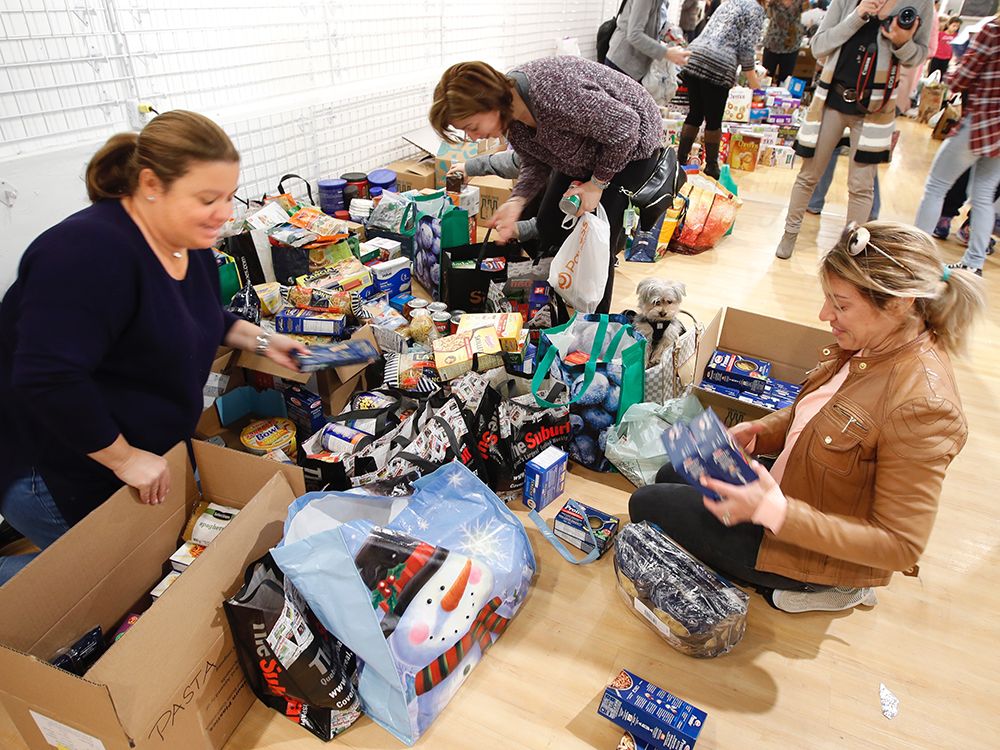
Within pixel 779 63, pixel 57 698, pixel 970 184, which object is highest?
pixel 779 63

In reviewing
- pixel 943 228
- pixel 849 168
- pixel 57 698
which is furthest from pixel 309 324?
pixel 943 228

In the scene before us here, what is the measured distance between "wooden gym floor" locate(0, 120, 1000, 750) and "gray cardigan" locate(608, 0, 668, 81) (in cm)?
320

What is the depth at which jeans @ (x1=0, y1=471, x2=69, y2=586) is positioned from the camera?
1520 mm

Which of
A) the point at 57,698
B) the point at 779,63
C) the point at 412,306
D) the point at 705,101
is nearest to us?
the point at 57,698

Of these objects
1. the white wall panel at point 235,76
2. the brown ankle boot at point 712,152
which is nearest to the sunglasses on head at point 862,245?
the white wall panel at point 235,76

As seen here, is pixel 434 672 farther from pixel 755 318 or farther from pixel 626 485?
pixel 755 318

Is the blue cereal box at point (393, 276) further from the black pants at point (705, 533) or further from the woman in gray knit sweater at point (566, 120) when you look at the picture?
the black pants at point (705, 533)

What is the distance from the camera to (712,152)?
5051mm

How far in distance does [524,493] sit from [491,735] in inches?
33.0

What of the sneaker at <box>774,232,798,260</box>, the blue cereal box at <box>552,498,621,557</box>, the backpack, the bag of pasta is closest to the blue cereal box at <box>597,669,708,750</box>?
the bag of pasta

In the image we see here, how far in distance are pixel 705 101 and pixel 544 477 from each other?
374 cm

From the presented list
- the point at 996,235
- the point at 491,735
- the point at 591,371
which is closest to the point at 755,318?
the point at 591,371

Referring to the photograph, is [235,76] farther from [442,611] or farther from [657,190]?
[442,611]

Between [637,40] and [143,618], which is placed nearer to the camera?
[143,618]
